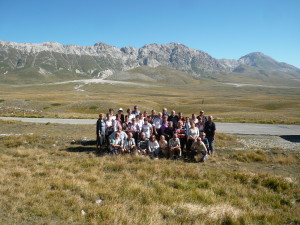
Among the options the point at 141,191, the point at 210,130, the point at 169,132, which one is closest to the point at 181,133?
the point at 169,132

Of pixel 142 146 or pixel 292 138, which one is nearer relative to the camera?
pixel 142 146

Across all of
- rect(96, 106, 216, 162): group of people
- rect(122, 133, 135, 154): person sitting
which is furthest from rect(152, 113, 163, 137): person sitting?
rect(122, 133, 135, 154): person sitting

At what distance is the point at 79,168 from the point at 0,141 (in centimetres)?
823

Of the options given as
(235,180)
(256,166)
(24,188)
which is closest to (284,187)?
(235,180)

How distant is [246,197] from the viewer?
777 cm

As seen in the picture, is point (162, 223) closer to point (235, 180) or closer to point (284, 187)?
point (235, 180)

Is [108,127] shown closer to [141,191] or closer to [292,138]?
[141,191]

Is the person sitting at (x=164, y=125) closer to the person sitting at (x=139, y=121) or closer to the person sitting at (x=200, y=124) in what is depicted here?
the person sitting at (x=139, y=121)

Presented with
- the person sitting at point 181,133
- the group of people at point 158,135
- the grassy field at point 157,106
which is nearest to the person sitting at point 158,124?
the group of people at point 158,135

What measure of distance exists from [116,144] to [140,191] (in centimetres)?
507

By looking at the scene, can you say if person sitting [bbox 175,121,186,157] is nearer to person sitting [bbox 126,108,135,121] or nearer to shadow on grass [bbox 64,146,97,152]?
person sitting [bbox 126,108,135,121]

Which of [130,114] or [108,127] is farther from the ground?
[130,114]

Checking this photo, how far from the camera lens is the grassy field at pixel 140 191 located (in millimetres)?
6086

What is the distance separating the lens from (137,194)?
24.4 ft
